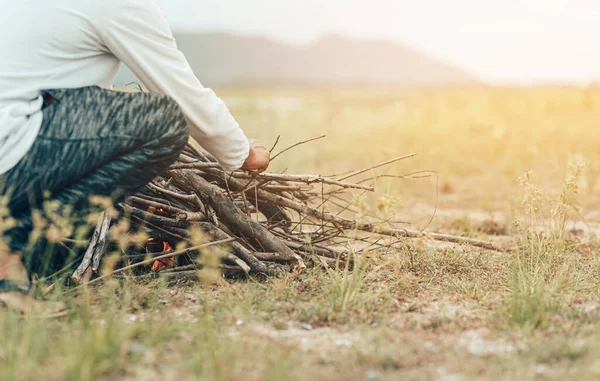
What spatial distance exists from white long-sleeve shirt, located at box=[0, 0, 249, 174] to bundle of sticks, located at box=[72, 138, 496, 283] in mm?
632

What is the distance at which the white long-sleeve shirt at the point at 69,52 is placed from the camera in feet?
7.32

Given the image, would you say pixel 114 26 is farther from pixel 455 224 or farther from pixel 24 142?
pixel 455 224

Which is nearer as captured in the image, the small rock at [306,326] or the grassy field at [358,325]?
the grassy field at [358,325]

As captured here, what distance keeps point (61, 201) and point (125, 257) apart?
0.55 metres

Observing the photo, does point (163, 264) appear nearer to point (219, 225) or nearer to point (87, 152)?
point (219, 225)

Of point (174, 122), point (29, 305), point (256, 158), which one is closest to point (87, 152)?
point (174, 122)

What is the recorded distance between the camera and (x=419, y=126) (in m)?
16.4

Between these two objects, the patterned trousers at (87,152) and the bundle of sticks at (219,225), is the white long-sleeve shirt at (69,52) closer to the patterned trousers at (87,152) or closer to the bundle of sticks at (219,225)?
the patterned trousers at (87,152)

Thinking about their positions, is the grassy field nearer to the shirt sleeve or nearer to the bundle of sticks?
the bundle of sticks

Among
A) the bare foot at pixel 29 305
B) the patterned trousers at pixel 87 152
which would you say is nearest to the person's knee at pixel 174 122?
the patterned trousers at pixel 87 152

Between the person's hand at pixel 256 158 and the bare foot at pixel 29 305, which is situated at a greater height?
the person's hand at pixel 256 158

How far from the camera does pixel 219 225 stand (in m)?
3.01

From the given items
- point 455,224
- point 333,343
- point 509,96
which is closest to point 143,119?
point 333,343

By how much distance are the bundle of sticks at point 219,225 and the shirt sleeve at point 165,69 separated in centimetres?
45
